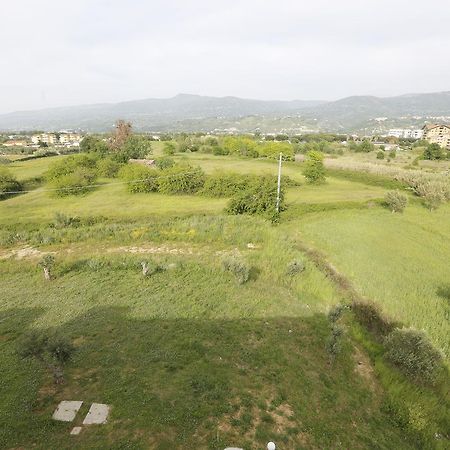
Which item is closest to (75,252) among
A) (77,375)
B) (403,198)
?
(77,375)

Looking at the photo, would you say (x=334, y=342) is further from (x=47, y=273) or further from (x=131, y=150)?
(x=131, y=150)

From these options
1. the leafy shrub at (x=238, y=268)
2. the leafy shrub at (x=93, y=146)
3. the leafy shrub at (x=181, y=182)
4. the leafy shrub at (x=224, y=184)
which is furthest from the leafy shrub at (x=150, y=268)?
the leafy shrub at (x=93, y=146)

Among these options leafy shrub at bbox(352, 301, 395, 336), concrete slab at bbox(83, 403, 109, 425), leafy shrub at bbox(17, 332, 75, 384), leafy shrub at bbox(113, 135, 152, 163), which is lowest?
leafy shrub at bbox(352, 301, 395, 336)

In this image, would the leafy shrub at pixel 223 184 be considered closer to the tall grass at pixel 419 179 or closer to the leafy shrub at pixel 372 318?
the tall grass at pixel 419 179

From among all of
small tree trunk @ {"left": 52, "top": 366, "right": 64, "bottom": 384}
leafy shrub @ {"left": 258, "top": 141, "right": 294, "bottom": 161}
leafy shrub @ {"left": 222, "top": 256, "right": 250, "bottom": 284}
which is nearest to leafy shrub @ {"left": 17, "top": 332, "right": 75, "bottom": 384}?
small tree trunk @ {"left": 52, "top": 366, "right": 64, "bottom": 384}

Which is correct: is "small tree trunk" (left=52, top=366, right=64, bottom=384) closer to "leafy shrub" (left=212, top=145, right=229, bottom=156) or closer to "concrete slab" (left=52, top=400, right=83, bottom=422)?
"concrete slab" (left=52, top=400, right=83, bottom=422)
